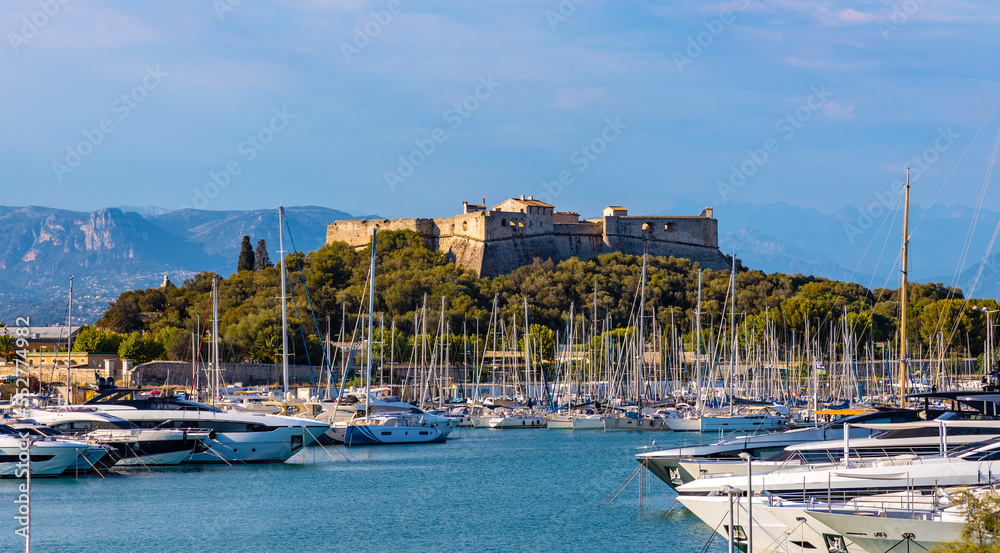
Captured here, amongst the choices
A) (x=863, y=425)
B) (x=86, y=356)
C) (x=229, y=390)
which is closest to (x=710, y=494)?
(x=863, y=425)

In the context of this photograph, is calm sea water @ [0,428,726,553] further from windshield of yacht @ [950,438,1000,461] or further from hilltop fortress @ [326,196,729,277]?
hilltop fortress @ [326,196,729,277]

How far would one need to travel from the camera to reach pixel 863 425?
67.1ft

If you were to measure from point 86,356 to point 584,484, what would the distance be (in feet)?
139

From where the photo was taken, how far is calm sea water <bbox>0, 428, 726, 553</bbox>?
20000 mm

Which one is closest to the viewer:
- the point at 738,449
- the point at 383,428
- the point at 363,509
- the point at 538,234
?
the point at 738,449

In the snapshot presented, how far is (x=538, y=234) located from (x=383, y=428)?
162ft

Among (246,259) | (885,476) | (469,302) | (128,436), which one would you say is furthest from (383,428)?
(246,259)

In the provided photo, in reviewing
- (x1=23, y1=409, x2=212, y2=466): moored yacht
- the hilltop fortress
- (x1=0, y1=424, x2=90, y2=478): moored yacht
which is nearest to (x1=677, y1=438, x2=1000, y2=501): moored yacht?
(x1=0, y1=424, x2=90, y2=478): moored yacht

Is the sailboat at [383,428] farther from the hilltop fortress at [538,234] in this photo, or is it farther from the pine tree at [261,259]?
the pine tree at [261,259]

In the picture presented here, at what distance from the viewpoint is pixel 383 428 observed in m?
37.2

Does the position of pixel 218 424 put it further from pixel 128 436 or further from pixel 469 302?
pixel 469 302

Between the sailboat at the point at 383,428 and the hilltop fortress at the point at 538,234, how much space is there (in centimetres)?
4168

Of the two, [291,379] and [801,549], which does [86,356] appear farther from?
[801,549]

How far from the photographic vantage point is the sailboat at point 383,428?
36594 mm
